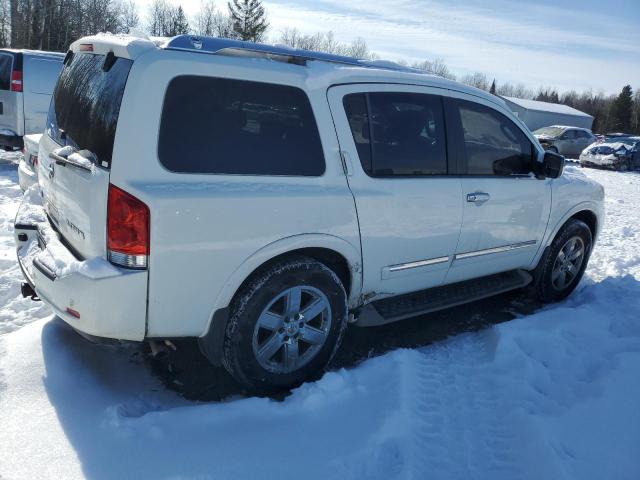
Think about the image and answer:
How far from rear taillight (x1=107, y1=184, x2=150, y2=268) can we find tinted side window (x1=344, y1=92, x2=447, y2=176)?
4.74ft

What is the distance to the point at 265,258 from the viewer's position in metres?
2.85

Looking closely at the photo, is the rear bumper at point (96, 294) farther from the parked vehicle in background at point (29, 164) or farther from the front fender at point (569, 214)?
the front fender at point (569, 214)

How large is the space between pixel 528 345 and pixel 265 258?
2155 mm

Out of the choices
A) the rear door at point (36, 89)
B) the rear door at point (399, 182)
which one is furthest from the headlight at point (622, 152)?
the rear door at point (399, 182)

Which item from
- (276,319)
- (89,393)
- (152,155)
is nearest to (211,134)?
(152,155)

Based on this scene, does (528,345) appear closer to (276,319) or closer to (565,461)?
(565,461)

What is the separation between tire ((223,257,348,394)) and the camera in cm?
288

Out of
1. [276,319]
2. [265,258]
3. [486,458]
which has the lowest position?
[486,458]

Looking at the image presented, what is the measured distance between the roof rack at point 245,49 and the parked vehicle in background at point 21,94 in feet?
23.8

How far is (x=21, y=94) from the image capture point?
8.70 m

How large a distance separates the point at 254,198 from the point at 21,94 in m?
7.98

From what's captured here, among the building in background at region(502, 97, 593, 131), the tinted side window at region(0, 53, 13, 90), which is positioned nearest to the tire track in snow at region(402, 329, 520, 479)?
the tinted side window at region(0, 53, 13, 90)

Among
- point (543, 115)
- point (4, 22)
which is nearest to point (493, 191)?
point (4, 22)

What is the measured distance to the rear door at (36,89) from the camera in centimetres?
877
